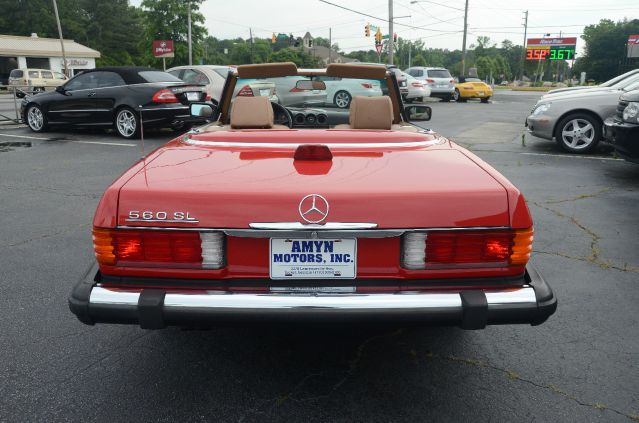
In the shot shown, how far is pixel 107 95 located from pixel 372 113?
9.75 metres

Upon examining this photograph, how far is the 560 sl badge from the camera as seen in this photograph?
88.8 inches

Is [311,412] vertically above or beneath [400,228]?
beneath

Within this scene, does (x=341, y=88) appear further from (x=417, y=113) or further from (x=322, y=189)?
(x=322, y=189)

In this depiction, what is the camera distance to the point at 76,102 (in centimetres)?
1220

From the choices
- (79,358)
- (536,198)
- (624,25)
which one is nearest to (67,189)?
(79,358)

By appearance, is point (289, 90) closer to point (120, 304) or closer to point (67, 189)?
point (120, 304)

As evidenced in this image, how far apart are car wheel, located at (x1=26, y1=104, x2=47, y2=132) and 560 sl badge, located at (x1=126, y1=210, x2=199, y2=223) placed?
12.1 meters

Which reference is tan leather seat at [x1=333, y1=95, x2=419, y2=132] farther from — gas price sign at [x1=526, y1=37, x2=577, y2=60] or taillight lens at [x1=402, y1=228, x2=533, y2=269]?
gas price sign at [x1=526, y1=37, x2=577, y2=60]

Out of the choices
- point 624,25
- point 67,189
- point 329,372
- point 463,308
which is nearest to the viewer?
point 463,308

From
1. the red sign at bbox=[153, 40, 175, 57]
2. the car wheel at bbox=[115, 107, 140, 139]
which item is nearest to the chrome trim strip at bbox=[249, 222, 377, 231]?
the car wheel at bbox=[115, 107, 140, 139]

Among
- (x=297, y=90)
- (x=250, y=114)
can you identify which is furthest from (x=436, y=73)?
(x=250, y=114)

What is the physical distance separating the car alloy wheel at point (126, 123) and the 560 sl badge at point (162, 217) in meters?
10.1

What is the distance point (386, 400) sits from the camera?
2578 millimetres

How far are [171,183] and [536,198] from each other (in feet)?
17.9
